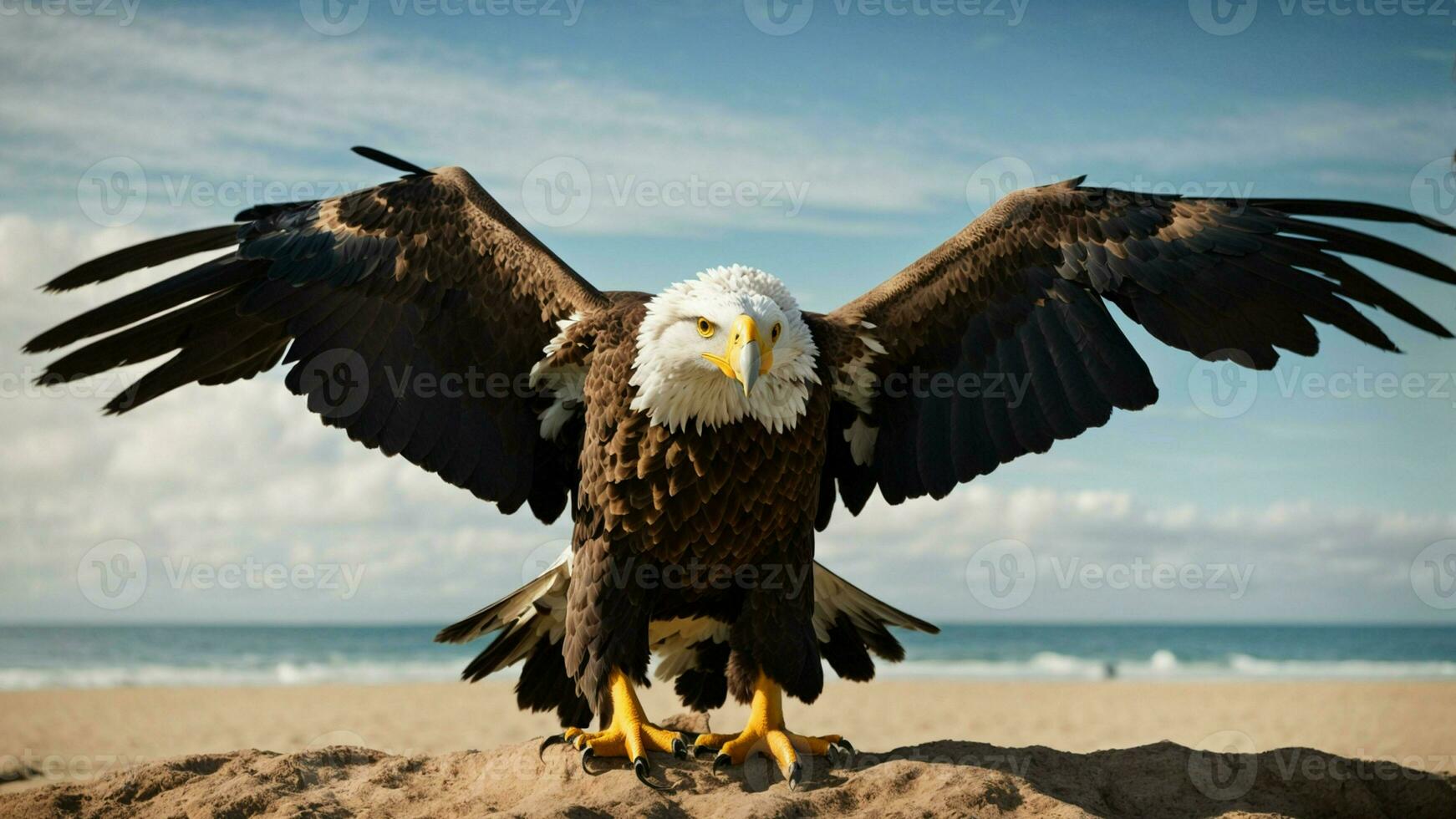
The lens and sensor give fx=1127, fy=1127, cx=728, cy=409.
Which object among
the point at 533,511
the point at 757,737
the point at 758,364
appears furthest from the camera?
the point at 533,511

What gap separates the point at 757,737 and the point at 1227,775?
6.80 ft

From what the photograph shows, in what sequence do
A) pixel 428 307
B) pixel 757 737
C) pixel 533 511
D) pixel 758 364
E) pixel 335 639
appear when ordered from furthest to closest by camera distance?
pixel 335 639 < pixel 533 511 < pixel 428 307 < pixel 757 737 < pixel 758 364

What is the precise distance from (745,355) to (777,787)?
1.74 meters

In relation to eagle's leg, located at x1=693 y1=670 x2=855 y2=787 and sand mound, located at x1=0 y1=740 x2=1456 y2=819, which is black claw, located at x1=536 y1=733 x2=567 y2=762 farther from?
eagle's leg, located at x1=693 y1=670 x2=855 y2=787

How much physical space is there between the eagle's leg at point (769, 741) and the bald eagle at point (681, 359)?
0.01 metres

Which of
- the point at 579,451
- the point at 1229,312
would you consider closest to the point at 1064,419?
the point at 1229,312

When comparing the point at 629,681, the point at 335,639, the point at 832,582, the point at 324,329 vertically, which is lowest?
the point at 335,639

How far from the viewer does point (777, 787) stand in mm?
4500

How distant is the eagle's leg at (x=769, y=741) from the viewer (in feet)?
15.3

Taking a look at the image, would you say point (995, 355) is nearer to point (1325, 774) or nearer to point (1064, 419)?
point (1064, 419)

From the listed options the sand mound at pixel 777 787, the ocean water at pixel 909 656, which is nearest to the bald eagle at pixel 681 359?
the sand mound at pixel 777 787

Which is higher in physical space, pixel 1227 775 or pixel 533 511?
pixel 533 511

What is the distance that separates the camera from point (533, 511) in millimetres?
5555

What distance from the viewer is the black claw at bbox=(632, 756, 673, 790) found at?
Answer: 4461 mm
